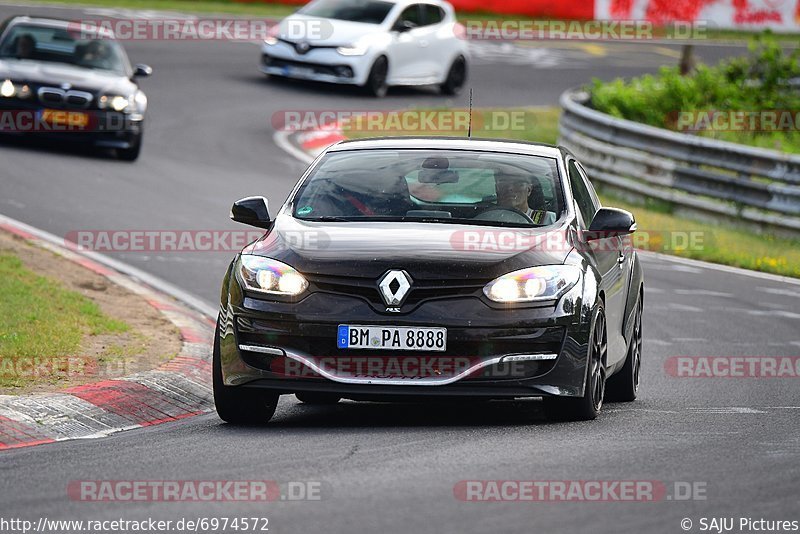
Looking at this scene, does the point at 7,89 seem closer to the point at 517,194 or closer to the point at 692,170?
the point at 692,170

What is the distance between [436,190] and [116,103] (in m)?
12.1

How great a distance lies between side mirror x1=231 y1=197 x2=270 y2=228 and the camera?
9406mm

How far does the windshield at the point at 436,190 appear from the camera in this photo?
9.16 meters

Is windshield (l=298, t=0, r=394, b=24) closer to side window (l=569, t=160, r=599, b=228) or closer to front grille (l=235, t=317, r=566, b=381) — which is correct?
side window (l=569, t=160, r=599, b=228)

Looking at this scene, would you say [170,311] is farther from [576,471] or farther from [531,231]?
[576,471]

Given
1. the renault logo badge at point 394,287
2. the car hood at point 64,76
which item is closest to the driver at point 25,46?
the car hood at point 64,76

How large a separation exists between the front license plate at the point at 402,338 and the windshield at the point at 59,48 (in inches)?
548

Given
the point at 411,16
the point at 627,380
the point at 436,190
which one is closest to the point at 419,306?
the point at 436,190

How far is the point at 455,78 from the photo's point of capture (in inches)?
1224

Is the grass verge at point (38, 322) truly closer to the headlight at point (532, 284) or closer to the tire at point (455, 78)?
the headlight at point (532, 284)

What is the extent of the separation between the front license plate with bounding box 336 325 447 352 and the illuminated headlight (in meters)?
13.1

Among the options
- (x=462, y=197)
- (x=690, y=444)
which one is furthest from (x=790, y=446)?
(x=462, y=197)

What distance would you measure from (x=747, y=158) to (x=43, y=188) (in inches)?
325

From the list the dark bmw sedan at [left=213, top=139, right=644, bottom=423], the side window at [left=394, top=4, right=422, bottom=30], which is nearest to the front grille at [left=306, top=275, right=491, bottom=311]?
the dark bmw sedan at [left=213, top=139, right=644, bottom=423]
